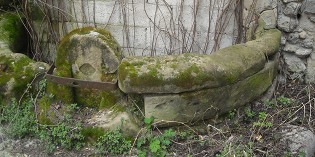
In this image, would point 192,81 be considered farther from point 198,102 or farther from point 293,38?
point 293,38

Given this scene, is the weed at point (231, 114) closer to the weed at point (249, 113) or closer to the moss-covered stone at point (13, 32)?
the weed at point (249, 113)

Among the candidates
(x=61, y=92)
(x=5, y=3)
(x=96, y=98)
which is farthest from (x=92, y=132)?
(x=5, y=3)

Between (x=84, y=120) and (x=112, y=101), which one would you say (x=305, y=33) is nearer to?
(x=112, y=101)

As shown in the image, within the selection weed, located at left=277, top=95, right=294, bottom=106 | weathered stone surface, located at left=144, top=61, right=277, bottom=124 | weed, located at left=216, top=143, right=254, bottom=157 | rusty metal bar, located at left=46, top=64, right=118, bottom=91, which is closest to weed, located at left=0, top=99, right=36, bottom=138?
rusty metal bar, located at left=46, top=64, right=118, bottom=91

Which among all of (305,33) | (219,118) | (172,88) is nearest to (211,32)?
(305,33)

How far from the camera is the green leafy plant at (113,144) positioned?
3.54 meters

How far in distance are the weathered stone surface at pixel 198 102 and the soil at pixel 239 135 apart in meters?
0.12

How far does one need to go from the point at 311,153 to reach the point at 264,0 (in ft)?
5.73

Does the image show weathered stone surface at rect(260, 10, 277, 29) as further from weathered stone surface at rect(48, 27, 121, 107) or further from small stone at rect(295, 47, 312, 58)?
weathered stone surface at rect(48, 27, 121, 107)

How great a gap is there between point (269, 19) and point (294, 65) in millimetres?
570

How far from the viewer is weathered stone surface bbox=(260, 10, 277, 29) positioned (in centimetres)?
443

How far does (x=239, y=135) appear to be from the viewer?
3701 millimetres

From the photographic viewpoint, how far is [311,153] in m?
3.52

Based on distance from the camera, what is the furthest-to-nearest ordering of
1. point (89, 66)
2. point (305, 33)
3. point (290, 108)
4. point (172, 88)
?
point (305, 33) < point (290, 108) < point (89, 66) < point (172, 88)
